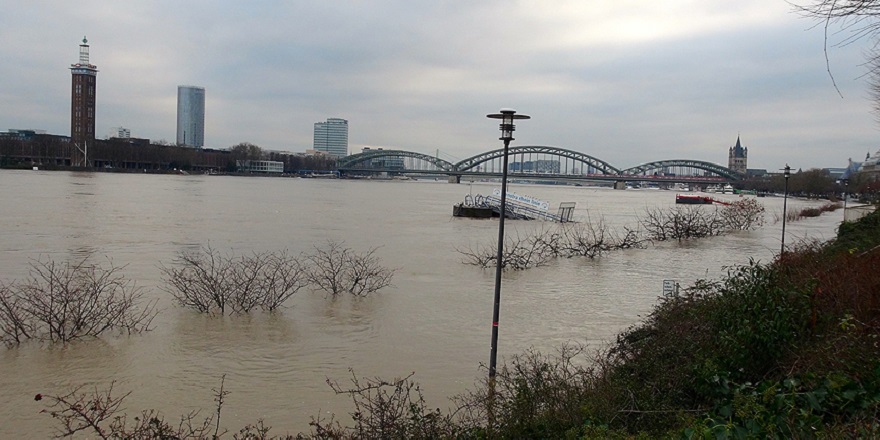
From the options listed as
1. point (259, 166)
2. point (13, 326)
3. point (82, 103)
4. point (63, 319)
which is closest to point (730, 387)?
point (63, 319)

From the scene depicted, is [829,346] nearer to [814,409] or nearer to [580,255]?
[814,409]

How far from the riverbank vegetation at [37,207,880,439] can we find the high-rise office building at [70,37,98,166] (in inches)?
5964

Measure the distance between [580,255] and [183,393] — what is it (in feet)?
61.5

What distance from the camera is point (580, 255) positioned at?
26.1 m

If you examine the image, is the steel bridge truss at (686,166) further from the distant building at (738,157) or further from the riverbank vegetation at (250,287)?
the riverbank vegetation at (250,287)

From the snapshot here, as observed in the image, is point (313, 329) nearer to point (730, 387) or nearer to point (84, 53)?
point (730, 387)

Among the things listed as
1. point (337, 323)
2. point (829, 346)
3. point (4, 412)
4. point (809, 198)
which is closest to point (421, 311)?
point (337, 323)

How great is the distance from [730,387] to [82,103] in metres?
168

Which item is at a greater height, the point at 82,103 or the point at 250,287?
the point at 82,103

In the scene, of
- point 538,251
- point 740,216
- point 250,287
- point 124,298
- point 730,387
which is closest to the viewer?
point 730,387

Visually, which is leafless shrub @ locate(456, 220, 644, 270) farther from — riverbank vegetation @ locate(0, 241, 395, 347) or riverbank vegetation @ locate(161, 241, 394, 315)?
riverbank vegetation @ locate(161, 241, 394, 315)

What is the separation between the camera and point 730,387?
6605 millimetres

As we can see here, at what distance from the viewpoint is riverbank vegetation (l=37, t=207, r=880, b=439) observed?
17.3ft

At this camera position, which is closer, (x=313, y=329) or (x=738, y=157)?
(x=313, y=329)
